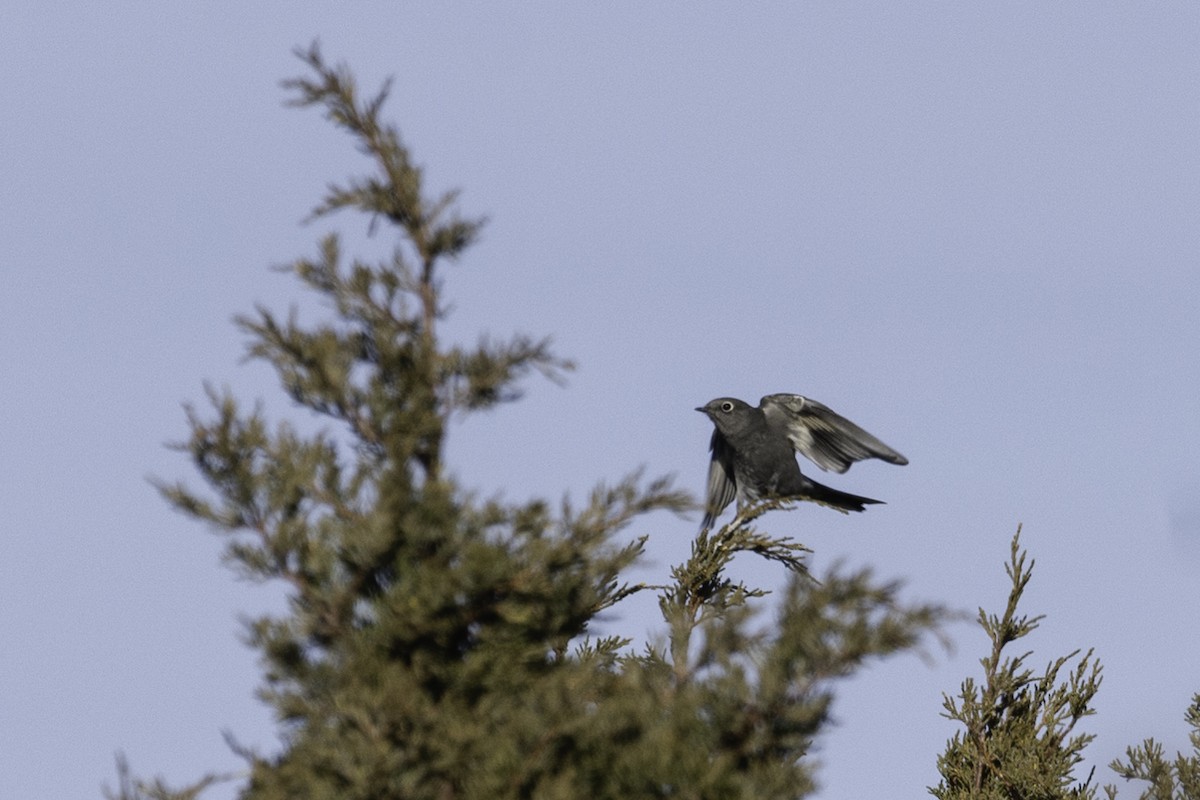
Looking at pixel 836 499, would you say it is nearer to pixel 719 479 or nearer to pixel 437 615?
pixel 719 479

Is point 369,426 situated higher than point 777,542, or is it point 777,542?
point 777,542

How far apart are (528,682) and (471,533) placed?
653 mm

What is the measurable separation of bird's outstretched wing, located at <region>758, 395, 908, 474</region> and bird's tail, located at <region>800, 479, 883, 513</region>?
22 cm

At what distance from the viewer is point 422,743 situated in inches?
221

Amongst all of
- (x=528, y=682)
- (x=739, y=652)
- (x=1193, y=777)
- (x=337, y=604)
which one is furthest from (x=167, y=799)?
(x=1193, y=777)

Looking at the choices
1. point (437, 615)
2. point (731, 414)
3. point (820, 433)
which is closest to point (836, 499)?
point (820, 433)

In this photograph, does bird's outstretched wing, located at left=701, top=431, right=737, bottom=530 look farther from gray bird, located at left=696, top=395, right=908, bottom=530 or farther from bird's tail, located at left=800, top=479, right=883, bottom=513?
bird's tail, located at left=800, top=479, right=883, bottom=513

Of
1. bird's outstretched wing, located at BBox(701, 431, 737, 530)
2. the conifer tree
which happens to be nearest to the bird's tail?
bird's outstretched wing, located at BBox(701, 431, 737, 530)

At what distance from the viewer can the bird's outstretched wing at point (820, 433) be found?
1120cm

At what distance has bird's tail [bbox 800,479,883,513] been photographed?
11.5 metres

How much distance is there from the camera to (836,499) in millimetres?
11680

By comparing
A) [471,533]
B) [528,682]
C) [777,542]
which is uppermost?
[777,542]

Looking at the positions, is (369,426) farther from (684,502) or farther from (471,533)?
(684,502)

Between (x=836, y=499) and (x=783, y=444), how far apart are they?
60 cm
